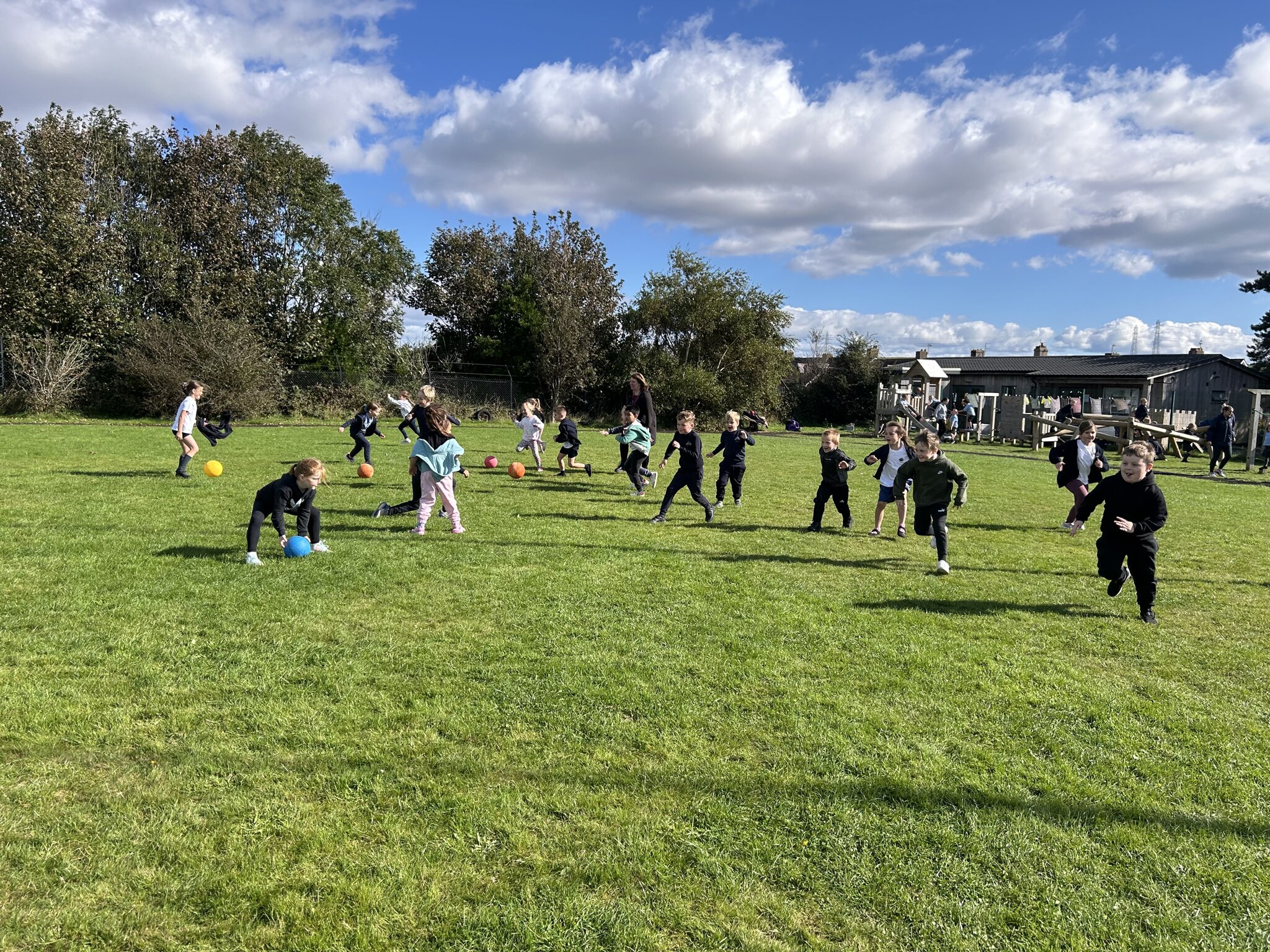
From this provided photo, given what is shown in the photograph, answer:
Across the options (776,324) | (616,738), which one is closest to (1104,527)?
(616,738)

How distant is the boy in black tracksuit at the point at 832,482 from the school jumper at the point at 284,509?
6553 millimetres

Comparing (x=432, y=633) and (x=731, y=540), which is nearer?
(x=432, y=633)

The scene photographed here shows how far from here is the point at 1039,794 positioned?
150 inches

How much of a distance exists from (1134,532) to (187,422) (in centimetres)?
1383

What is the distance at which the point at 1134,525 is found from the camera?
6.91 meters

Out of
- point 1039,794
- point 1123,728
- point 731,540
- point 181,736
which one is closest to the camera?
point 1039,794

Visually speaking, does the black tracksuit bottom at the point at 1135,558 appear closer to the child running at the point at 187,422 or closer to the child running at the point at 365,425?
the child running at the point at 365,425

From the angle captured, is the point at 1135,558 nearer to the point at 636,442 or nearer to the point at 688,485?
the point at 688,485

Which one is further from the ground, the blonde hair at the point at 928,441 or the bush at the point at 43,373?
Result: the bush at the point at 43,373

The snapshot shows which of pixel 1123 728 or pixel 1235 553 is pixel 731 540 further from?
pixel 1235 553

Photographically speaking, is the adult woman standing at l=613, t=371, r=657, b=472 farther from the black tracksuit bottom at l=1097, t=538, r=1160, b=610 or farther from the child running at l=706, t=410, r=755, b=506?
the black tracksuit bottom at l=1097, t=538, r=1160, b=610

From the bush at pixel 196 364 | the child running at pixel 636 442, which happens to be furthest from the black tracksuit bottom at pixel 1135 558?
the bush at pixel 196 364

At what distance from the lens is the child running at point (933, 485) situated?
8.69 metres

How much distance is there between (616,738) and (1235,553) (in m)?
9.95
